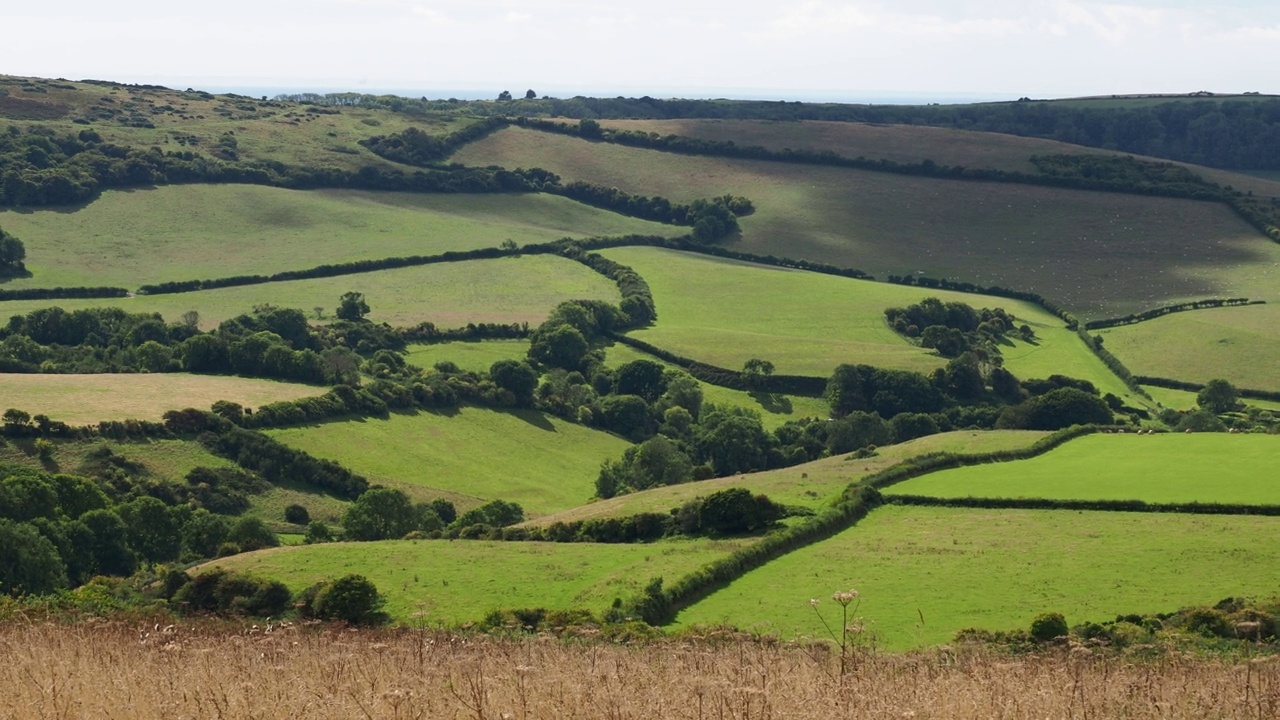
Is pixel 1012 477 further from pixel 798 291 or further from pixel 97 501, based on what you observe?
pixel 798 291

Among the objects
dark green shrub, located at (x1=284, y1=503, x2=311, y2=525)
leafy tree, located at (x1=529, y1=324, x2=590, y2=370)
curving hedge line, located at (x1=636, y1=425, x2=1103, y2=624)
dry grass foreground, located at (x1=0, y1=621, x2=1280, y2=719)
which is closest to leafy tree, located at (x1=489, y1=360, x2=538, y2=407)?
leafy tree, located at (x1=529, y1=324, x2=590, y2=370)

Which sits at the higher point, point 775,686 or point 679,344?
point 775,686

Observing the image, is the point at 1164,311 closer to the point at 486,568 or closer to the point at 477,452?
the point at 477,452

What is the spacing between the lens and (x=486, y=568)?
50.5 metres

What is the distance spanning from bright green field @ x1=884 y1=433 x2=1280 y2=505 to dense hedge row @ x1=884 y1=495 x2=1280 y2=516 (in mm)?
538

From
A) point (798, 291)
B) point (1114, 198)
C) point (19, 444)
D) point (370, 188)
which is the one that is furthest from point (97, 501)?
point (1114, 198)

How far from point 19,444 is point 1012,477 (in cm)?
5342

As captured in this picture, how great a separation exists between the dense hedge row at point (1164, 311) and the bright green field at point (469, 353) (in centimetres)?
5373

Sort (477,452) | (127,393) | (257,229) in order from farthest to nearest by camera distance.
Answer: (257,229) < (477,452) < (127,393)

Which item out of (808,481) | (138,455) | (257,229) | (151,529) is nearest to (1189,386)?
(808,481)

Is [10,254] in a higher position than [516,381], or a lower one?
higher

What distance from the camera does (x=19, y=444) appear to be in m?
77.6

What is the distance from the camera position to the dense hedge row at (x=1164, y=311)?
13100 cm

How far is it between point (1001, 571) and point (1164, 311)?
309 ft
